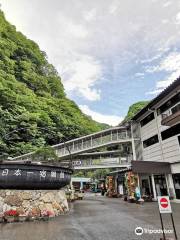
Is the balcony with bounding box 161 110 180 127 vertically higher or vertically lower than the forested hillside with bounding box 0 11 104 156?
lower

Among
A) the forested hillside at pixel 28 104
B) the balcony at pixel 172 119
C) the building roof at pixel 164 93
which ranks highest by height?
the forested hillside at pixel 28 104

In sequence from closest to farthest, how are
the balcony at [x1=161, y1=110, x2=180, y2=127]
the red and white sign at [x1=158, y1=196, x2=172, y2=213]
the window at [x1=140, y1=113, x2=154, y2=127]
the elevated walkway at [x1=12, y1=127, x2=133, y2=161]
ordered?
the red and white sign at [x1=158, y1=196, x2=172, y2=213] → the balcony at [x1=161, y1=110, x2=180, y2=127] → the window at [x1=140, y1=113, x2=154, y2=127] → the elevated walkway at [x1=12, y1=127, x2=133, y2=161]

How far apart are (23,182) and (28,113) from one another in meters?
30.3

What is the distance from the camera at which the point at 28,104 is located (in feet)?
139

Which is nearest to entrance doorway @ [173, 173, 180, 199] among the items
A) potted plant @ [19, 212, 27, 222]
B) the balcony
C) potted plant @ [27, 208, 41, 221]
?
the balcony

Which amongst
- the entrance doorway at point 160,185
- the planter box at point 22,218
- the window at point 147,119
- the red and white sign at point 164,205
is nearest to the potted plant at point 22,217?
the planter box at point 22,218

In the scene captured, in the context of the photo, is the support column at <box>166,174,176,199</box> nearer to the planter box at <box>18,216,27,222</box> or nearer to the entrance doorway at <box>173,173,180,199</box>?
the entrance doorway at <box>173,173,180,199</box>

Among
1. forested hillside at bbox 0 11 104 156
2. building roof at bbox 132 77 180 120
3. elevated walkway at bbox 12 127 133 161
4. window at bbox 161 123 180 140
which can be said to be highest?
forested hillside at bbox 0 11 104 156

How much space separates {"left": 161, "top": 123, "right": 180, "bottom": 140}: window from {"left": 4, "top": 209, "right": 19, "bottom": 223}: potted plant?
584 inches

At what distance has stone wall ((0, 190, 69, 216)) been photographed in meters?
10.4

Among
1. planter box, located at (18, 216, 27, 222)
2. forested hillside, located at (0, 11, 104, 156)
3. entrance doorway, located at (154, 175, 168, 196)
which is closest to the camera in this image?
planter box, located at (18, 216, 27, 222)

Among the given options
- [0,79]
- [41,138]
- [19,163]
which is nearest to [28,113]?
[41,138]

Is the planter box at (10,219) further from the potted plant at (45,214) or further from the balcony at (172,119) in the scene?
the balcony at (172,119)

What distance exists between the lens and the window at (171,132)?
18703mm
